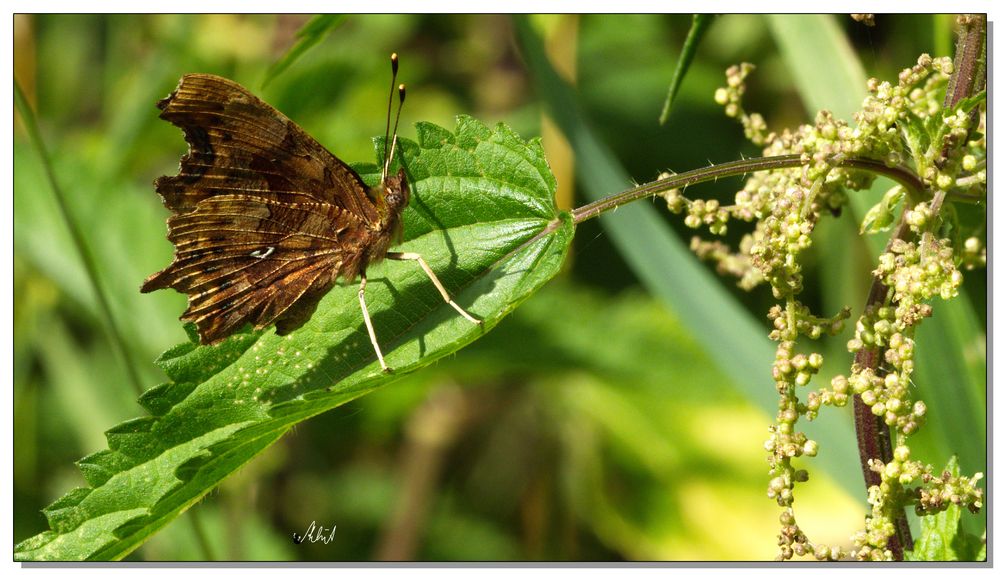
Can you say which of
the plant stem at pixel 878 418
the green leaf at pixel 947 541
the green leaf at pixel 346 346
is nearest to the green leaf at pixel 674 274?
the green leaf at pixel 947 541

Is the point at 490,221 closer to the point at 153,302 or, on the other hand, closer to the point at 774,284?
the point at 774,284

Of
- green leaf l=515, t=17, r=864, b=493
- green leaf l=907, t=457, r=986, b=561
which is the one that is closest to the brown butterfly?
green leaf l=515, t=17, r=864, b=493

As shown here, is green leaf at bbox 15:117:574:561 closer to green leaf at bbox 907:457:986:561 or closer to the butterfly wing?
the butterfly wing

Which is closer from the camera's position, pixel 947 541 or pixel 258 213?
pixel 947 541

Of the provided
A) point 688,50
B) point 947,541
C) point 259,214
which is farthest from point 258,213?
point 947,541

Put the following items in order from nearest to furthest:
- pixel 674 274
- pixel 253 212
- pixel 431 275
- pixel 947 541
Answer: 1. pixel 947 541
2. pixel 431 275
3. pixel 253 212
4. pixel 674 274

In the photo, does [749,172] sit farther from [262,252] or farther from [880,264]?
[262,252]

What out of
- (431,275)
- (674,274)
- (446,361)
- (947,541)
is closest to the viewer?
Result: (947,541)

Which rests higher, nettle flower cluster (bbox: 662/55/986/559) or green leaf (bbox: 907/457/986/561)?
nettle flower cluster (bbox: 662/55/986/559)
